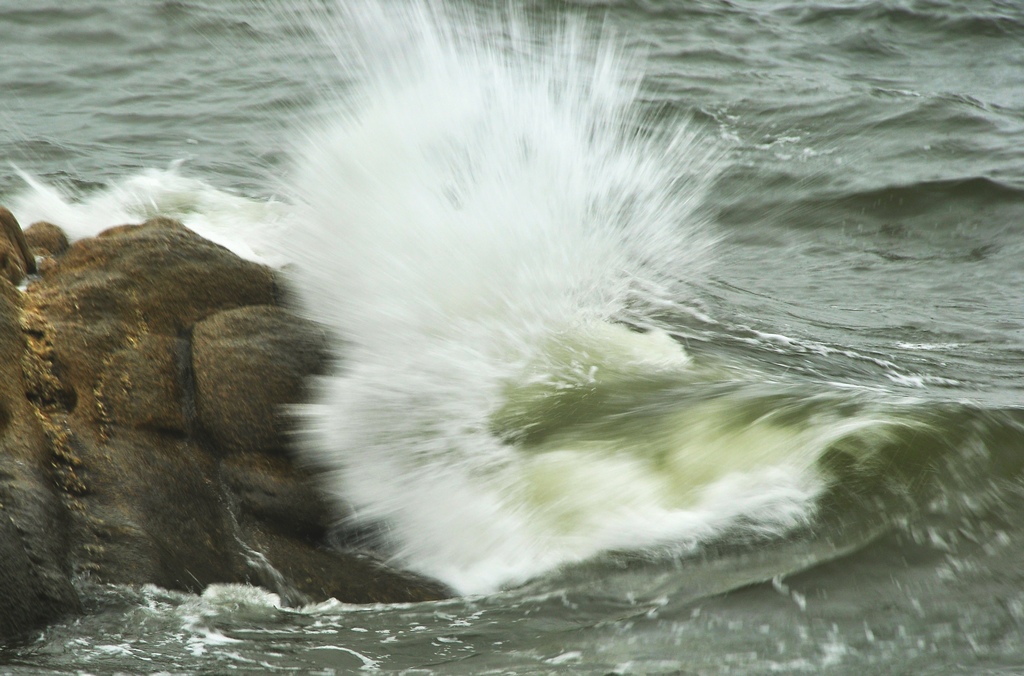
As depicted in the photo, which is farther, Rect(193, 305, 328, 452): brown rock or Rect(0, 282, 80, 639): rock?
Rect(193, 305, 328, 452): brown rock

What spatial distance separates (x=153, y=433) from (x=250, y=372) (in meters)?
0.33

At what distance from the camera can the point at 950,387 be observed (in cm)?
411

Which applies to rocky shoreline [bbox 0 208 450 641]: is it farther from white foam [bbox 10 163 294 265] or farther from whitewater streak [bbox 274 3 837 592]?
white foam [bbox 10 163 294 265]

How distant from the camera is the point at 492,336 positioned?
12.6 ft

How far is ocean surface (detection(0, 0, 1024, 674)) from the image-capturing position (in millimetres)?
2602

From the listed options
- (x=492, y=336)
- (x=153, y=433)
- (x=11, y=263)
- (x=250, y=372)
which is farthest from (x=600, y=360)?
(x=11, y=263)

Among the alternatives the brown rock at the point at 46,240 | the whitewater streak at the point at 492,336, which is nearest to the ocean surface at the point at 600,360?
the whitewater streak at the point at 492,336

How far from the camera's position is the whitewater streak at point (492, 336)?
311 centimetres

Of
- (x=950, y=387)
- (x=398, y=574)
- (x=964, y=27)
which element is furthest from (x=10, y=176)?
(x=964, y=27)

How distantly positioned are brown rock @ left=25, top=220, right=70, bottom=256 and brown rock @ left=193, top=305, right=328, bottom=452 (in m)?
0.87

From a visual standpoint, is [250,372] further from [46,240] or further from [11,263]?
[46,240]

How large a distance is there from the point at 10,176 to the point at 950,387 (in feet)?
17.4

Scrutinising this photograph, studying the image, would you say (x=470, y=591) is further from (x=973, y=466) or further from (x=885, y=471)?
(x=973, y=466)

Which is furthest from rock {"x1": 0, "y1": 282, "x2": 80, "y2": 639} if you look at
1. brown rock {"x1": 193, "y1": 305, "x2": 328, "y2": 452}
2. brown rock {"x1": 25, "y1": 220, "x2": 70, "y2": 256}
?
brown rock {"x1": 25, "y1": 220, "x2": 70, "y2": 256}
